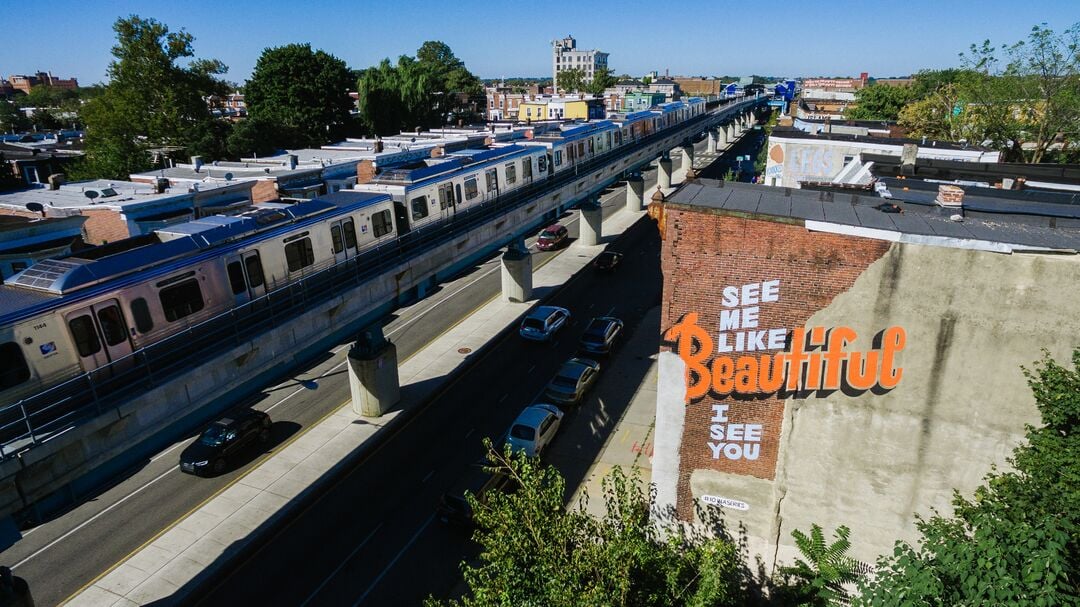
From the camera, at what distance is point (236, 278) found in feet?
61.2

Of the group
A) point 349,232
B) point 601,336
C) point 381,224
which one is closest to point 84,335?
point 349,232

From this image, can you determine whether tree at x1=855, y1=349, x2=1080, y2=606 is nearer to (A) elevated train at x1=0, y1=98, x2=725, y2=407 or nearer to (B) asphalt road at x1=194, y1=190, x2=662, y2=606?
(B) asphalt road at x1=194, y1=190, x2=662, y2=606

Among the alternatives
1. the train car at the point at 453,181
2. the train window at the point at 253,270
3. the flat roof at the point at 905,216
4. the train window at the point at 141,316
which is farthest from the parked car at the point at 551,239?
the train window at the point at 141,316

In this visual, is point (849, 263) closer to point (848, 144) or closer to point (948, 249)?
point (948, 249)

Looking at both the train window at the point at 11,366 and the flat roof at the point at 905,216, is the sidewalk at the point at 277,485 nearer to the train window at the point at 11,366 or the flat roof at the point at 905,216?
the train window at the point at 11,366

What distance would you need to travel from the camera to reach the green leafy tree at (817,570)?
1436 centimetres

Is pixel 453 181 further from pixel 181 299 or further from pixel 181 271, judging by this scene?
pixel 181 299

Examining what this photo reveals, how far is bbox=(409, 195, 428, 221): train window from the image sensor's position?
27.0 m

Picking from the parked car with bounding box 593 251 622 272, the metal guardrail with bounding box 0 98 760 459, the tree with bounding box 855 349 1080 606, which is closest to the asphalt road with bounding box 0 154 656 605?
the metal guardrail with bounding box 0 98 760 459

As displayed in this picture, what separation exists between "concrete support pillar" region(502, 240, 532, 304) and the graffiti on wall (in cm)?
2382

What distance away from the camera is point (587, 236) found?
51312 millimetres

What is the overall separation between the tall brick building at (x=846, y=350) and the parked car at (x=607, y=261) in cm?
2737

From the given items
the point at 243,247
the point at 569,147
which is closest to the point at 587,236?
the point at 569,147

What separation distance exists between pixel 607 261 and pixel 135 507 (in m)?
32.7
